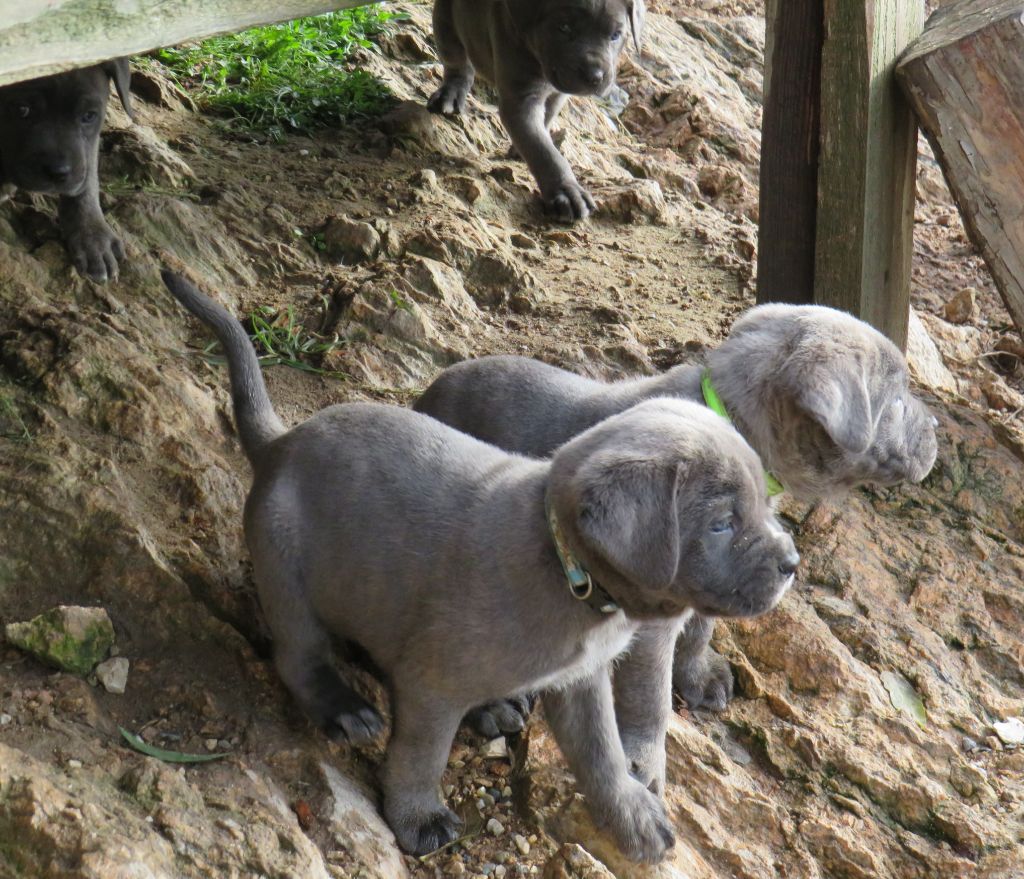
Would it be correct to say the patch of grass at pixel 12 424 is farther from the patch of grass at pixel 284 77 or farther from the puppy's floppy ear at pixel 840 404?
the patch of grass at pixel 284 77

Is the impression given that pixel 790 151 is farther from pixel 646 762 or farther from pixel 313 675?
pixel 313 675

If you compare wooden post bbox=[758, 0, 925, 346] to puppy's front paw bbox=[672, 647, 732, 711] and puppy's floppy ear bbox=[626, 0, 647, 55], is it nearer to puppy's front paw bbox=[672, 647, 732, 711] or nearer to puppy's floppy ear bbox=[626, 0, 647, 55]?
puppy's front paw bbox=[672, 647, 732, 711]

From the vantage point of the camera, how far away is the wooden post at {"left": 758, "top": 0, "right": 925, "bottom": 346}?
5.29 metres

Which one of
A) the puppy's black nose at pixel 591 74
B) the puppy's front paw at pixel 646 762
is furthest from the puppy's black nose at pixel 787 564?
the puppy's black nose at pixel 591 74

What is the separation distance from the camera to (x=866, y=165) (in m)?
5.36

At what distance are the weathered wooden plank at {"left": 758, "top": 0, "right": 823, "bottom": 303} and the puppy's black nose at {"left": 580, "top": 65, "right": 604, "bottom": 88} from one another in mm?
2153

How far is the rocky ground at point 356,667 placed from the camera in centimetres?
366

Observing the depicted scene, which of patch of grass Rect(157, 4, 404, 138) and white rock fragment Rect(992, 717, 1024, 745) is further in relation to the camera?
patch of grass Rect(157, 4, 404, 138)

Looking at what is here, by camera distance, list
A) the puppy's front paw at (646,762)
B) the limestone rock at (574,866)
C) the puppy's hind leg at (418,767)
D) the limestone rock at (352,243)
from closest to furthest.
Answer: the limestone rock at (574,866)
the puppy's hind leg at (418,767)
the puppy's front paw at (646,762)
the limestone rock at (352,243)

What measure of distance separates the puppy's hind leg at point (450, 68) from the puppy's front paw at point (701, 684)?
4716 millimetres

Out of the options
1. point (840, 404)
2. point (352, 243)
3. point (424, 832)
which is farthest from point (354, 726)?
point (352, 243)

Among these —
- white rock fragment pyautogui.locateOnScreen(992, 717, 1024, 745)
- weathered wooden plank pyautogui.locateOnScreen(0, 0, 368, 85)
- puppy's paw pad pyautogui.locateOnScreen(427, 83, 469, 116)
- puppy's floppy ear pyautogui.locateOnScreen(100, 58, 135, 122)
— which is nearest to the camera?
weathered wooden plank pyautogui.locateOnScreen(0, 0, 368, 85)

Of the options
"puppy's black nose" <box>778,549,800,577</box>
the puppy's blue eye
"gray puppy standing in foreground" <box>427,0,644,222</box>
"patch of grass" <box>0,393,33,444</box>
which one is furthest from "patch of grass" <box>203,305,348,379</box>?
"puppy's black nose" <box>778,549,800,577</box>

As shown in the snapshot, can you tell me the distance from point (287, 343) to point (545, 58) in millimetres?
3139
